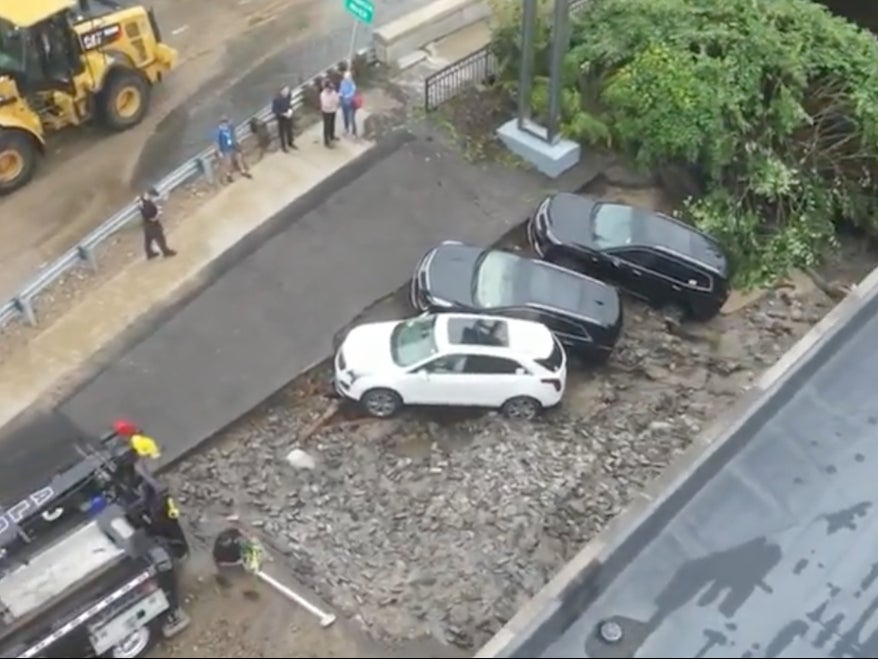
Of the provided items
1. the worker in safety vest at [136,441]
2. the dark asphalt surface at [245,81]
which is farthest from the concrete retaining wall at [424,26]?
the worker in safety vest at [136,441]

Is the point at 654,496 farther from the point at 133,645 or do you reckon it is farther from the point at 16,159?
the point at 16,159

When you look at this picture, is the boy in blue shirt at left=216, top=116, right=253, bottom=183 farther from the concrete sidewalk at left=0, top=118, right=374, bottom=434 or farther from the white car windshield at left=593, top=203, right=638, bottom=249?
the white car windshield at left=593, top=203, right=638, bottom=249

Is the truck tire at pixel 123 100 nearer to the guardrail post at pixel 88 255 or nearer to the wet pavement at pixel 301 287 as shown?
the guardrail post at pixel 88 255

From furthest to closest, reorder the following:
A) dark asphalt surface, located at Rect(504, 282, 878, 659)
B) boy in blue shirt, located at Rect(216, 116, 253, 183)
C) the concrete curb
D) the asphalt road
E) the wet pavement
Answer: the asphalt road < boy in blue shirt, located at Rect(216, 116, 253, 183) < the wet pavement < dark asphalt surface, located at Rect(504, 282, 878, 659) < the concrete curb

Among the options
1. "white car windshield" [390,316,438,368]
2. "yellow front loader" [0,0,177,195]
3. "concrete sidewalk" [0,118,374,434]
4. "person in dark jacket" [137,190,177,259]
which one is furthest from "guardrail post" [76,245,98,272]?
"white car windshield" [390,316,438,368]

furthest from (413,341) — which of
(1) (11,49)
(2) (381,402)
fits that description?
(1) (11,49)

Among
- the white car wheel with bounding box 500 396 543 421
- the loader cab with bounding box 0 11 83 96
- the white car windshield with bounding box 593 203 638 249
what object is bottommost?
the white car wheel with bounding box 500 396 543 421

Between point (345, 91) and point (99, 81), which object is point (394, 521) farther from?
point (99, 81)
